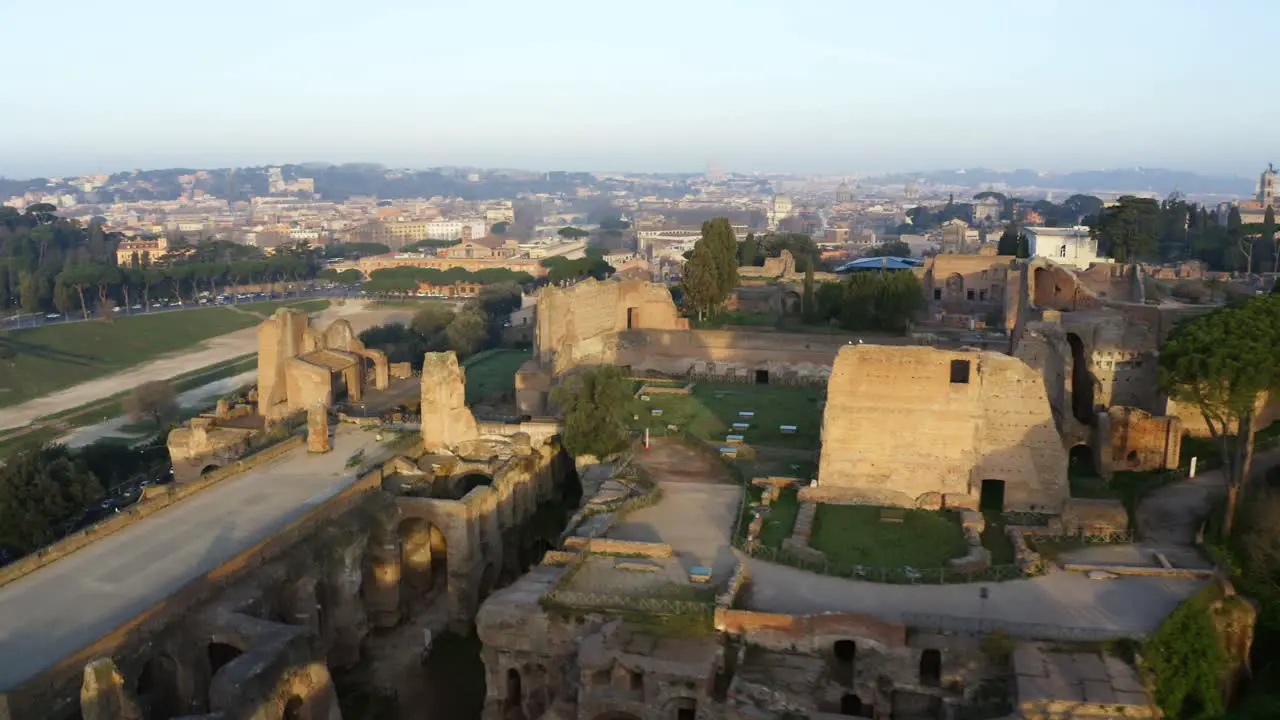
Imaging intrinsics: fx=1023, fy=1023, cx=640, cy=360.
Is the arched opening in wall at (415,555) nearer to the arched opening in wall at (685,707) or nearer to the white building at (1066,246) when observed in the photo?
the arched opening in wall at (685,707)

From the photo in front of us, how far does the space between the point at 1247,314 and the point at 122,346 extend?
212 feet

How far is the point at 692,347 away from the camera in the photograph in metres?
39.1

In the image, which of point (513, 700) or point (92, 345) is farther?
point (92, 345)

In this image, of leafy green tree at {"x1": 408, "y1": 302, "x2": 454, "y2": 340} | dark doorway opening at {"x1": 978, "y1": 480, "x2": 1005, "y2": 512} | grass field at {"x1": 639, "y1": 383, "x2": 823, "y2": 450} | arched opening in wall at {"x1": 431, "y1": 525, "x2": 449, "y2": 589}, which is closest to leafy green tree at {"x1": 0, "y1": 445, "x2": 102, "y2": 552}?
arched opening in wall at {"x1": 431, "y1": 525, "x2": 449, "y2": 589}

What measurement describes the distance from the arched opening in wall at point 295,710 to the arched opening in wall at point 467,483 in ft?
34.1

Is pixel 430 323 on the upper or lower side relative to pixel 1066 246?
lower

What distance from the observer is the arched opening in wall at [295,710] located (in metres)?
16.1

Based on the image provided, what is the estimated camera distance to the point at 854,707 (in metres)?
16.4

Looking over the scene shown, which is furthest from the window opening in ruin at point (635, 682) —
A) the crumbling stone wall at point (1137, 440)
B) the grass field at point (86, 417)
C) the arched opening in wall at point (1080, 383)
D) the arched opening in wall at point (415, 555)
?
the grass field at point (86, 417)

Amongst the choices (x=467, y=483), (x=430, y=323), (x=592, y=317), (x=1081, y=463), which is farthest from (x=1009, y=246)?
(x=467, y=483)

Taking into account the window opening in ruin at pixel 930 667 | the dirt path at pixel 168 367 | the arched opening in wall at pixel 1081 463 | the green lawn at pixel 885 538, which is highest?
the arched opening in wall at pixel 1081 463

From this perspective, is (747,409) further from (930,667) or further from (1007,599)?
(930,667)

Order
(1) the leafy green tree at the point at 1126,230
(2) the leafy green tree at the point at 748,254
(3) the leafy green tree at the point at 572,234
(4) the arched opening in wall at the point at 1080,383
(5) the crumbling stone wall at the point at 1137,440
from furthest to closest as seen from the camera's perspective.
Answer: (3) the leafy green tree at the point at 572,234 → (2) the leafy green tree at the point at 748,254 → (1) the leafy green tree at the point at 1126,230 → (4) the arched opening in wall at the point at 1080,383 → (5) the crumbling stone wall at the point at 1137,440

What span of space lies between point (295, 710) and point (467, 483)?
11.3 metres
